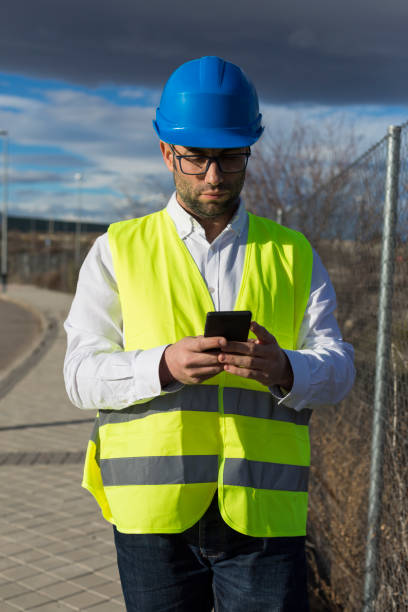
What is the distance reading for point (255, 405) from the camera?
201 centimetres

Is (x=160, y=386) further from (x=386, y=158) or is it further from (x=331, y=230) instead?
(x=331, y=230)

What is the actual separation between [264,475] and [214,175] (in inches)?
31.8

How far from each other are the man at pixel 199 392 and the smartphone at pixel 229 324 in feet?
0.50

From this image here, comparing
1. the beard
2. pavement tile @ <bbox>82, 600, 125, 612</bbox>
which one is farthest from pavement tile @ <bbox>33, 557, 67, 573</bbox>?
the beard

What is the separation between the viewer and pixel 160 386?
187 centimetres

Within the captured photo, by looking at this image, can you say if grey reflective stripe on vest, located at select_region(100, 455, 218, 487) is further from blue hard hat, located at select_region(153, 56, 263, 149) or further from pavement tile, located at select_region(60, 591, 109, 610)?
pavement tile, located at select_region(60, 591, 109, 610)

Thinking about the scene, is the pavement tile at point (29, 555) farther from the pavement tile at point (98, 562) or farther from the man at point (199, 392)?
the man at point (199, 392)

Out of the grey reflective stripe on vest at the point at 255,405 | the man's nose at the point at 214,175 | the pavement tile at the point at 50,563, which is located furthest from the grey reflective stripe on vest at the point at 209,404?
the pavement tile at the point at 50,563

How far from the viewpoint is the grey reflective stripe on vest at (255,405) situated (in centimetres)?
198

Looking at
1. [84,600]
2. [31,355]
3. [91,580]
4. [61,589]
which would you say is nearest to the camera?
[84,600]

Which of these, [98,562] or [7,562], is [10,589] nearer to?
[7,562]

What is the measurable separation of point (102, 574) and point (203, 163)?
117 inches

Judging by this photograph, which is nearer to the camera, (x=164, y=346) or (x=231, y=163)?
(x=164, y=346)

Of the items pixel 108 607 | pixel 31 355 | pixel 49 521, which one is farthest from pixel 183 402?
pixel 31 355
